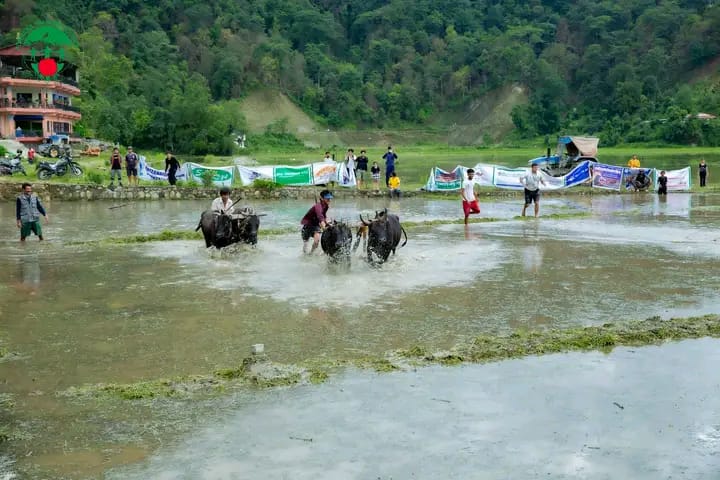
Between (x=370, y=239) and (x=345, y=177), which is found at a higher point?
(x=345, y=177)

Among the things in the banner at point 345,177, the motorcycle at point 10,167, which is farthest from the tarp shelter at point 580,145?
the motorcycle at point 10,167

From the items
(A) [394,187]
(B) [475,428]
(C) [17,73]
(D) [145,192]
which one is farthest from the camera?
(C) [17,73]

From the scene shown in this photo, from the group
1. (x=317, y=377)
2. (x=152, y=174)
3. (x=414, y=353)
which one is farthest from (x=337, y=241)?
(x=152, y=174)

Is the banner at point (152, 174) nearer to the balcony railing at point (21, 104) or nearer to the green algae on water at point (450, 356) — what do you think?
the green algae on water at point (450, 356)

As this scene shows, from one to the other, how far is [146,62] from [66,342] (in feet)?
327

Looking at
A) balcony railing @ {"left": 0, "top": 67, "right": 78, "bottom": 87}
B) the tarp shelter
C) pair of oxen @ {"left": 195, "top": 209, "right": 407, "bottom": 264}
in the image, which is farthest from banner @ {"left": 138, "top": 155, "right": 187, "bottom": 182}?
balcony railing @ {"left": 0, "top": 67, "right": 78, "bottom": 87}

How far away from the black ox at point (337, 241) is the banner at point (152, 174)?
17981 millimetres

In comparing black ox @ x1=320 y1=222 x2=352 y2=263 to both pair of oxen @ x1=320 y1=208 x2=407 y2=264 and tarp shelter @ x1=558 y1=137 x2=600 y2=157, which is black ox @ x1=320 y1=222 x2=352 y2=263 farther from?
tarp shelter @ x1=558 y1=137 x2=600 y2=157

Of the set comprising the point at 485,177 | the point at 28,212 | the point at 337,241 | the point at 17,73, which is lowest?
the point at 337,241

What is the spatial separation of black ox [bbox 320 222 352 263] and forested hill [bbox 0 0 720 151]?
217 ft

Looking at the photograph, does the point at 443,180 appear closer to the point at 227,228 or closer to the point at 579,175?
the point at 579,175

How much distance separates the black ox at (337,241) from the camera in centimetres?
1393

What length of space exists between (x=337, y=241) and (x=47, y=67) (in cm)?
5667

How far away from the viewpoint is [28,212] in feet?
55.6
